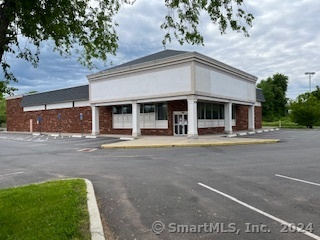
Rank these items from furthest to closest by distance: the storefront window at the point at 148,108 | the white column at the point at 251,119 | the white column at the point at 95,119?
the white column at the point at 251,119 < the white column at the point at 95,119 < the storefront window at the point at 148,108

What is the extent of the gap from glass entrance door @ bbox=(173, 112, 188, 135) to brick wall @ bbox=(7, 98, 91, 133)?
1201 cm

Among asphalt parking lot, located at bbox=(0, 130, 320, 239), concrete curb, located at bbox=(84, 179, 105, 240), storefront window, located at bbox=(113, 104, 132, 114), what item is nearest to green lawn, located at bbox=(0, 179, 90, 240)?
concrete curb, located at bbox=(84, 179, 105, 240)

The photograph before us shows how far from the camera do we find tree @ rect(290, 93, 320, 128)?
Result: 44.6m

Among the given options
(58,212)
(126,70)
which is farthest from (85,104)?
(58,212)

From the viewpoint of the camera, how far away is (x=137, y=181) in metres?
8.53

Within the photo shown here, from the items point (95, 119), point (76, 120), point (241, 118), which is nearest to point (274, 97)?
point (241, 118)

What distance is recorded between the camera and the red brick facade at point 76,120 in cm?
2831

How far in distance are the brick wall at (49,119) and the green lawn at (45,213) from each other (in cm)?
2809

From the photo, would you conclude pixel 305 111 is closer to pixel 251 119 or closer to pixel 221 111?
pixel 251 119

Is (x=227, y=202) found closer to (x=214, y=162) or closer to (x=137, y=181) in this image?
(x=137, y=181)

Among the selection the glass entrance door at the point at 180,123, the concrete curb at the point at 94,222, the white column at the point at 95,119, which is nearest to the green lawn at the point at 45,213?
the concrete curb at the point at 94,222

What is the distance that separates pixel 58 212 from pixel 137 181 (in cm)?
348

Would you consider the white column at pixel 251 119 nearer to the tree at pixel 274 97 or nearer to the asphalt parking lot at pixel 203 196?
the asphalt parking lot at pixel 203 196

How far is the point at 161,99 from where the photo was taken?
25.1 m
